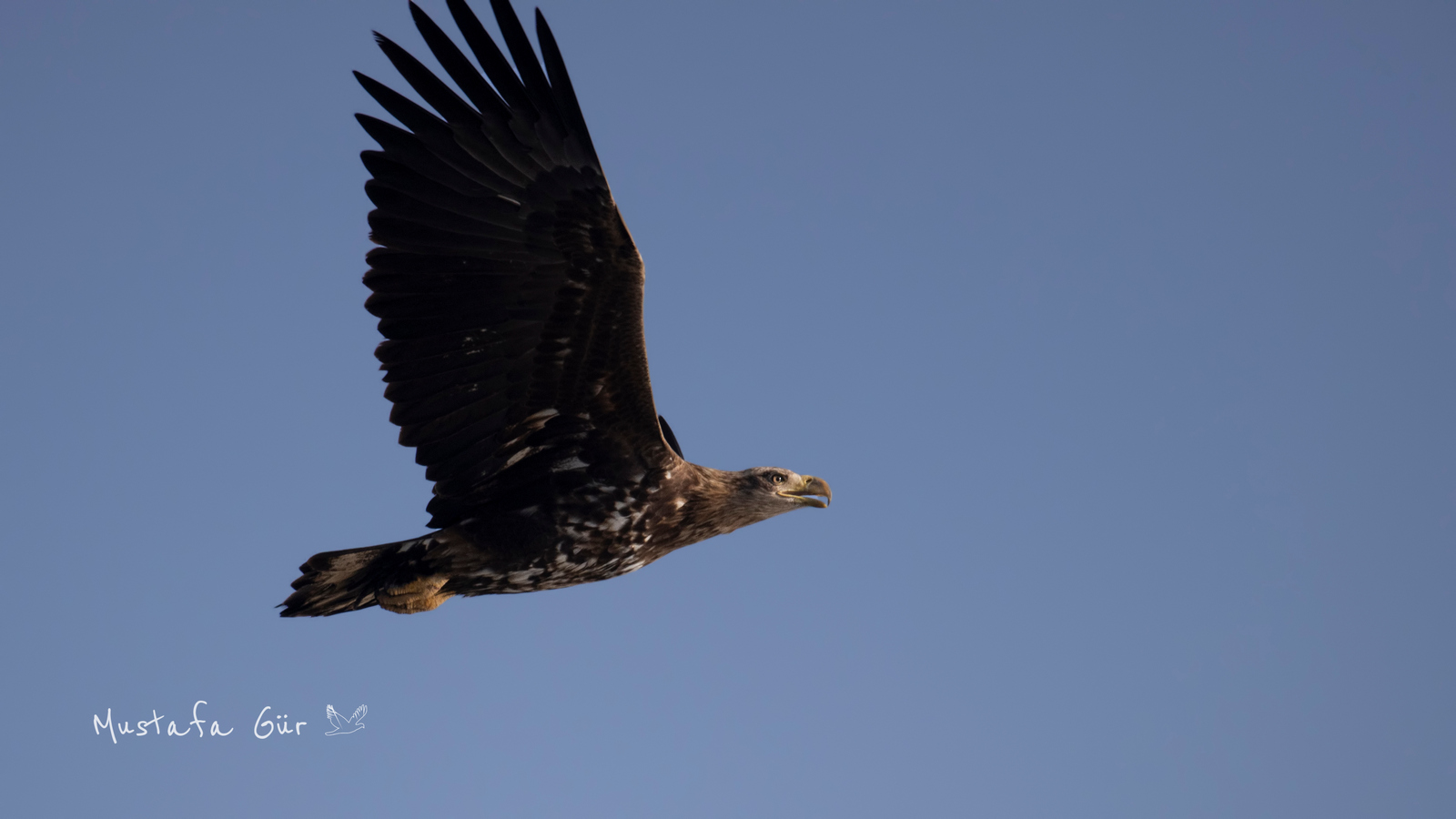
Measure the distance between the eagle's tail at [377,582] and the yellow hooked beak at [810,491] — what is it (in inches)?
108

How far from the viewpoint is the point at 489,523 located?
7.86m

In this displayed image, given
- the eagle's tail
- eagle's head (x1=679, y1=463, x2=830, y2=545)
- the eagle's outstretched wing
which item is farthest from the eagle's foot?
eagle's head (x1=679, y1=463, x2=830, y2=545)

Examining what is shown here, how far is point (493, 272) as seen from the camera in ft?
24.6

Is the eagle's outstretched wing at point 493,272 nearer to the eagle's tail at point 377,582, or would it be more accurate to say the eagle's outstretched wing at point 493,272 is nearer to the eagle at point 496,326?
the eagle at point 496,326

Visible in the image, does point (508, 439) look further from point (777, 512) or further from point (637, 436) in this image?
point (777, 512)

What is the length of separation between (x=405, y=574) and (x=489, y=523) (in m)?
0.65

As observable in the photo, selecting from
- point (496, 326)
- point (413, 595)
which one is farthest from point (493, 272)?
point (413, 595)

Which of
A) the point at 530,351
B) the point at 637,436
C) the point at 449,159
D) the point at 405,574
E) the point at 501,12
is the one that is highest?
the point at 501,12

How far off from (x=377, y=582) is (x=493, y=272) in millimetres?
2250

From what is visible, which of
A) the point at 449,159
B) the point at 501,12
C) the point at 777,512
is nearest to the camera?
the point at 501,12

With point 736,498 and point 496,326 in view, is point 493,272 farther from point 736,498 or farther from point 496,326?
point 736,498

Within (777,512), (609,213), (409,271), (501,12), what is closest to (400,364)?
(409,271)

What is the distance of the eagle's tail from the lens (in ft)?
25.1

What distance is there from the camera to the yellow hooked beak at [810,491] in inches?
354
